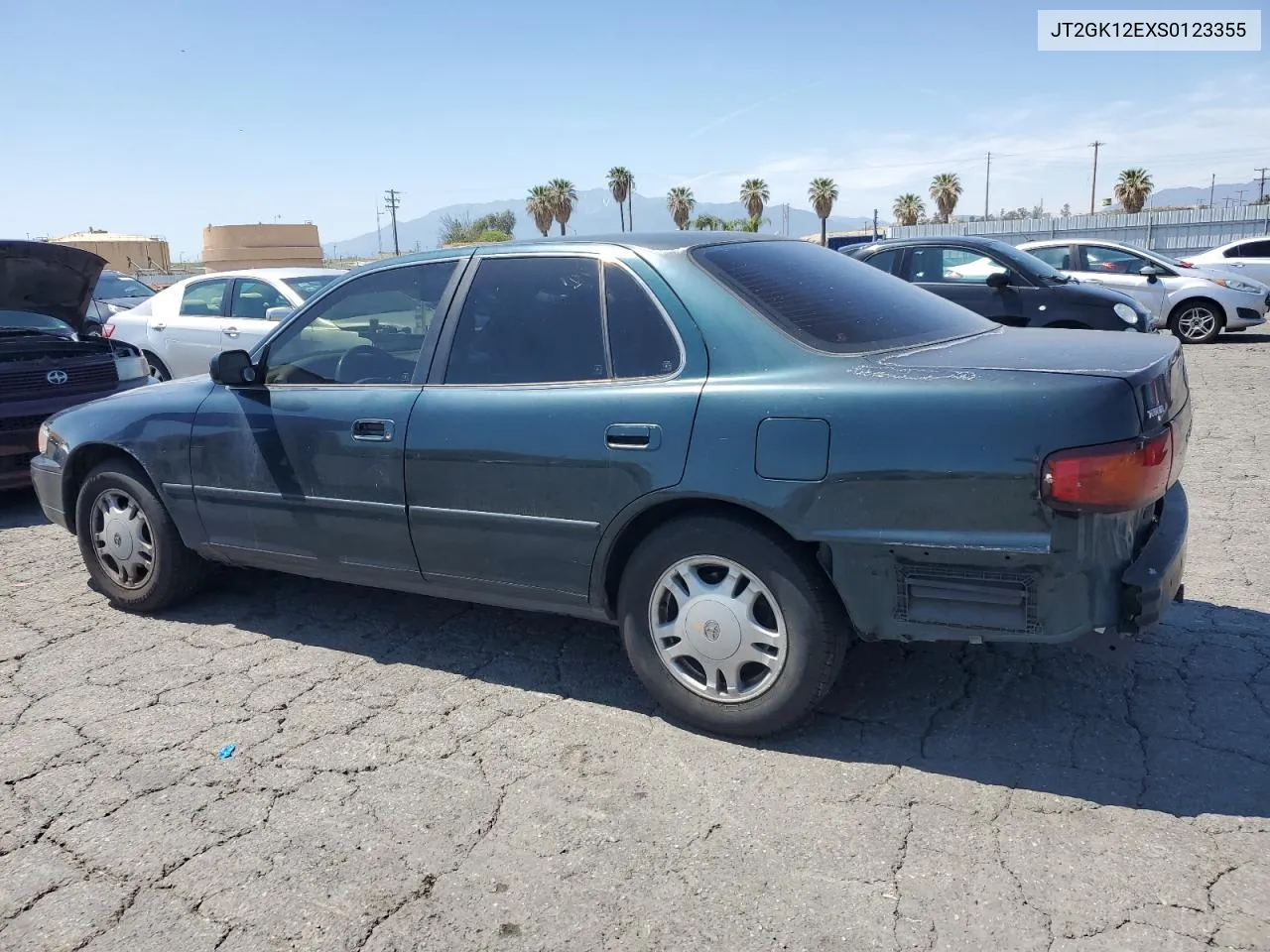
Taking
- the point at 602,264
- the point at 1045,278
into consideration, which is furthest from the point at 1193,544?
the point at 1045,278

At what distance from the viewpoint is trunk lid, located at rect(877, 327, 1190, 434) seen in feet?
9.06

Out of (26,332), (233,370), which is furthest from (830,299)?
(26,332)

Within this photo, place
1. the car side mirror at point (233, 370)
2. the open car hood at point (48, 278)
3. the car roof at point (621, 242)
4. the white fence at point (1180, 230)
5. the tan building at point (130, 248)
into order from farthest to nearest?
the tan building at point (130, 248)
the white fence at point (1180, 230)
the open car hood at point (48, 278)
the car side mirror at point (233, 370)
the car roof at point (621, 242)

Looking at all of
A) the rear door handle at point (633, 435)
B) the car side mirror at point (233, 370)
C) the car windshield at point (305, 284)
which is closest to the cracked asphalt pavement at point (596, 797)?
the rear door handle at point (633, 435)

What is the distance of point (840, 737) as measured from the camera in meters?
3.24

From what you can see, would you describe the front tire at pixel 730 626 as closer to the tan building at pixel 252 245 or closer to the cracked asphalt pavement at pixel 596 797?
the cracked asphalt pavement at pixel 596 797

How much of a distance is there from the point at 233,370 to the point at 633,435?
6.32 ft

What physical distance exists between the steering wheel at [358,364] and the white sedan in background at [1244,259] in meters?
16.7

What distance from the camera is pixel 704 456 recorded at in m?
3.05

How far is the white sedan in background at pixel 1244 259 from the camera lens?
1683 cm

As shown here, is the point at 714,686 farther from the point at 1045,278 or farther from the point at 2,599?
the point at 1045,278

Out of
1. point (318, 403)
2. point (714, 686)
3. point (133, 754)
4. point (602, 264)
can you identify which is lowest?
point (133, 754)

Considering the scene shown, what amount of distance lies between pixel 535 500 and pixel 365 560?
92 cm

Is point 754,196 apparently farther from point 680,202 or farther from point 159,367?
point 159,367
